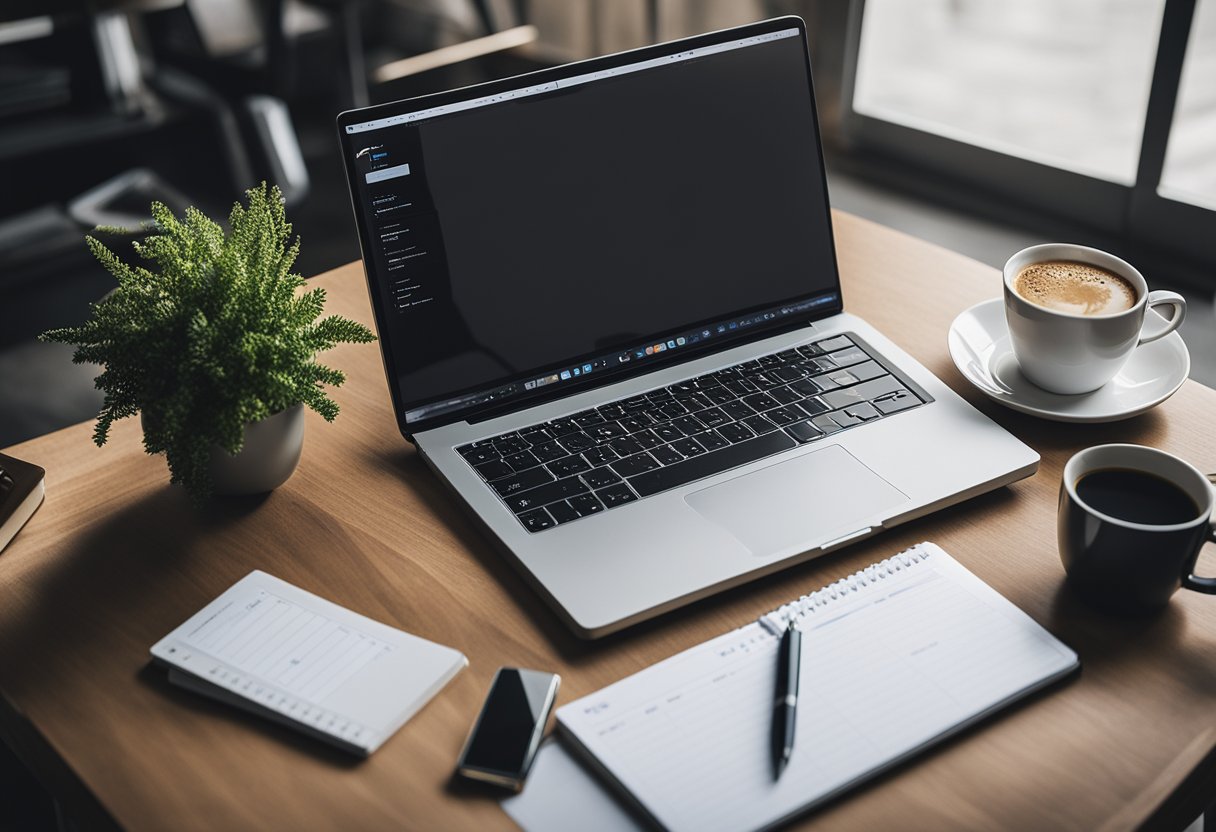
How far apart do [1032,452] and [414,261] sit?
53 cm

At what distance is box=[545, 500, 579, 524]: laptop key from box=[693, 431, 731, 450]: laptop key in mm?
134

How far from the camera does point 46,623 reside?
75cm

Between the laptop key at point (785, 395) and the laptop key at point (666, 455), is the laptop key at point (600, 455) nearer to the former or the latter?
the laptop key at point (666, 455)

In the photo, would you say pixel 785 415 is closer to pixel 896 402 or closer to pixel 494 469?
pixel 896 402

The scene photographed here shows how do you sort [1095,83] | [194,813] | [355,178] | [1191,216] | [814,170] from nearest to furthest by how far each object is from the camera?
1. [194,813]
2. [355,178]
3. [814,170]
4. [1191,216]
5. [1095,83]

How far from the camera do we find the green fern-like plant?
760mm

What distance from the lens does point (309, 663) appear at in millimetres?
688

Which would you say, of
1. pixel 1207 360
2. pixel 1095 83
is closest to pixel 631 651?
pixel 1207 360

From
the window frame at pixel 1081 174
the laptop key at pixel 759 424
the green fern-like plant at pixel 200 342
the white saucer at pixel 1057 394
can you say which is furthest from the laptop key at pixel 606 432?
the window frame at pixel 1081 174

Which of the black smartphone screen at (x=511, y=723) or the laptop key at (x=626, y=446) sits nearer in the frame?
the black smartphone screen at (x=511, y=723)

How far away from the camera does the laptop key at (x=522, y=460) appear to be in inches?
33.1

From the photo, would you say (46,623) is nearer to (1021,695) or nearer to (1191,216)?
(1021,695)

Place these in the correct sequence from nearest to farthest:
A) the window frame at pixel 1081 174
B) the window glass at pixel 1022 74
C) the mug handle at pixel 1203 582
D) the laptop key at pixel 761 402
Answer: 1. the mug handle at pixel 1203 582
2. the laptop key at pixel 761 402
3. the window frame at pixel 1081 174
4. the window glass at pixel 1022 74

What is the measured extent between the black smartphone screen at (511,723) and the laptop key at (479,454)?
21 centimetres
